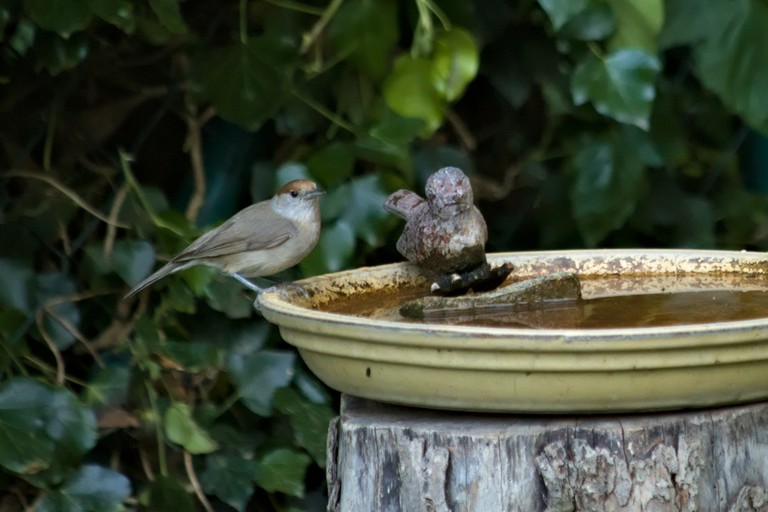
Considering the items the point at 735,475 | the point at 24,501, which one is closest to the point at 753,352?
the point at 735,475

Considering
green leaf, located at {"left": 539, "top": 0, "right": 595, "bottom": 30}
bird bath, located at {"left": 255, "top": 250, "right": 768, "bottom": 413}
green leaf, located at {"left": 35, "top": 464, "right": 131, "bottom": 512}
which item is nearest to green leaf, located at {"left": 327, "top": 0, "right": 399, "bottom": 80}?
green leaf, located at {"left": 539, "top": 0, "right": 595, "bottom": 30}

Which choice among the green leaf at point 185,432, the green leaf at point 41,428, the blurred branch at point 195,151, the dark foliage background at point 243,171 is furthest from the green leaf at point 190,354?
the blurred branch at point 195,151

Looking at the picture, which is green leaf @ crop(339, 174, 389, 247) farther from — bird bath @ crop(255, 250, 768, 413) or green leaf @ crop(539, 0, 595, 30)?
bird bath @ crop(255, 250, 768, 413)

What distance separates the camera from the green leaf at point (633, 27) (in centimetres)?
277

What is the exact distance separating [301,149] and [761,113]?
1.15 metres

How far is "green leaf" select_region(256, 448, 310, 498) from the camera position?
2.85 m

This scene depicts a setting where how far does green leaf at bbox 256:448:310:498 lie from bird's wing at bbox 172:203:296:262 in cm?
49

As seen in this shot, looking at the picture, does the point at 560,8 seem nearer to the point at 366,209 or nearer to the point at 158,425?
the point at 366,209

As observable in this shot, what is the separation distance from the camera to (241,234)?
9.51ft

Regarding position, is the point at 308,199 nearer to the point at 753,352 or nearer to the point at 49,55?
the point at 49,55

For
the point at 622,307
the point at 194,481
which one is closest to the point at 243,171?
the point at 194,481

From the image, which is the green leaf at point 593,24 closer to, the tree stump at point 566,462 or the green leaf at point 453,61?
the green leaf at point 453,61

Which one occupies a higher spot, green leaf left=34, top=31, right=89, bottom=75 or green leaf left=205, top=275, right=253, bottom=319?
green leaf left=34, top=31, right=89, bottom=75

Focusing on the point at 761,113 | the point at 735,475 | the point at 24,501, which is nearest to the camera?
the point at 735,475
